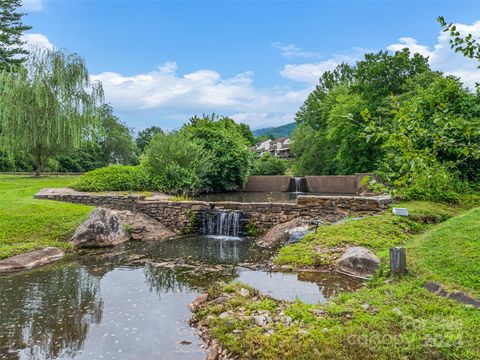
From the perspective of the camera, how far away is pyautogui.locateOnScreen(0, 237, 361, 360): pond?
4574mm

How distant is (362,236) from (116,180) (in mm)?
11486

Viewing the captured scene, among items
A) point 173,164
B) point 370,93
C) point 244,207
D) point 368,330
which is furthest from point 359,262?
point 370,93

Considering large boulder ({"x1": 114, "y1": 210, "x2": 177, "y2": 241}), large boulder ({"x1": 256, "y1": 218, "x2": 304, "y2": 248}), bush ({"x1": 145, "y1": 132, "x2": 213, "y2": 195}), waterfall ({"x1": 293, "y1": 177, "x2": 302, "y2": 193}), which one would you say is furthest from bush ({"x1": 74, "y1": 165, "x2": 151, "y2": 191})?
waterfall ({"x1": 293, "y1": 177, "x2": 302, "y2": 193})

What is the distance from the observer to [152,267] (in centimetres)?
831

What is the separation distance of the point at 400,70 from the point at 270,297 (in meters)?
25.5

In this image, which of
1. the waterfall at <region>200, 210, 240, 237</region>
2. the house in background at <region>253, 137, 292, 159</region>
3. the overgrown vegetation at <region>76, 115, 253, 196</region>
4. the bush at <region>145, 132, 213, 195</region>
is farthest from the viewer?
the house in background at <region>253, 137, 292, 159</region>

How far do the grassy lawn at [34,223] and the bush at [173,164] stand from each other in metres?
5.20

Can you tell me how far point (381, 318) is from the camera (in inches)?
164

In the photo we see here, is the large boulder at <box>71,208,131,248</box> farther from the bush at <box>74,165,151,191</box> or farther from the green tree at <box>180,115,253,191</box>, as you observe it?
the green tree at <box>180,115,253,191</box>

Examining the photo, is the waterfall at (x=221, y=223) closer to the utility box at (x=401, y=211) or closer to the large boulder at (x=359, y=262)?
the utility box at (x=401, y=211)

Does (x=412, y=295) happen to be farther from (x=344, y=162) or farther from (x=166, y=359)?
(x=344, y=162)

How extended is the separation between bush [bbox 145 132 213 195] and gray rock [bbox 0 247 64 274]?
26.1 ft

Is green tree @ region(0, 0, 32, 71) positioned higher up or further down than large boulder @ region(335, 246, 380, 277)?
higher up

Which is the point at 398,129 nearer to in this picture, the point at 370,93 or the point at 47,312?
the point at 47,312
